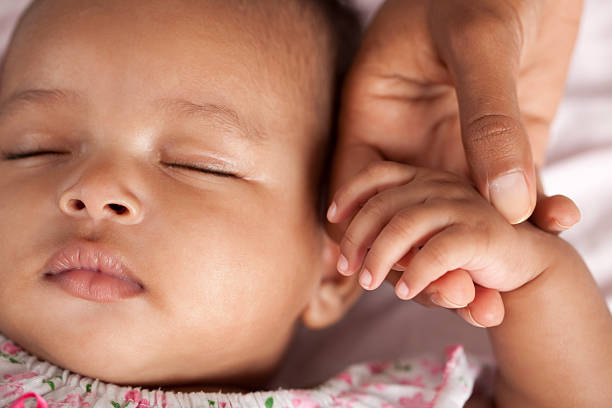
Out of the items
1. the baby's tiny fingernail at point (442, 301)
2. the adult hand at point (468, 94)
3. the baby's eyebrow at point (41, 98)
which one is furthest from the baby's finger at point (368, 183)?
the baby's eyebrow at point (41, 98)

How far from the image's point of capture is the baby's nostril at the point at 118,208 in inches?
48.1

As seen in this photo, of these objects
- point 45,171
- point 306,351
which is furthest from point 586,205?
point 45,171

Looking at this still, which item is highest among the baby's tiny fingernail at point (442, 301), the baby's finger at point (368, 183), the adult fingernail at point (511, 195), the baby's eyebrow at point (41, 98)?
the baby's eyebrow at point (41, 98)

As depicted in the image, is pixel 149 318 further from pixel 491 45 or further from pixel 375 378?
pixel 491 45

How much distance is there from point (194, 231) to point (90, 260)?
0.66 ft

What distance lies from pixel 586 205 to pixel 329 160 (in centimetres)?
82

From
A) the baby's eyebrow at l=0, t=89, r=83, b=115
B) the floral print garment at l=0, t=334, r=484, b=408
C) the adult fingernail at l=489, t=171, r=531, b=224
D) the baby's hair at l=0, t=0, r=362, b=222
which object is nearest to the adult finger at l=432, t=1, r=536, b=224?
the adult fingernail at l=489, t=171, r=531, b=224

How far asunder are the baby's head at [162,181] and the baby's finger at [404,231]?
0.33m

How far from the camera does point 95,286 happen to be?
1.21 meters

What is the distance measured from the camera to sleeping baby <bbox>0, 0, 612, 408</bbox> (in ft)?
3.94

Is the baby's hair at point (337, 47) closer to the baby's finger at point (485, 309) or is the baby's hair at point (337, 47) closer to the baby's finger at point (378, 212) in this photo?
the baby's finger at point (378, 212)

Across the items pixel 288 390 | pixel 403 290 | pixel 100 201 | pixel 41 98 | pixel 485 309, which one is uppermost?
pixel 41 98

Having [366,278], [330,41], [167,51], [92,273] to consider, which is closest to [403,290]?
[366,278]

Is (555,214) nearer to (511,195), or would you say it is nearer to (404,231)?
(511,195)
